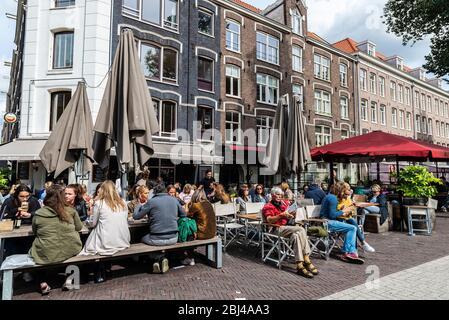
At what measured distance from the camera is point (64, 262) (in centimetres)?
368

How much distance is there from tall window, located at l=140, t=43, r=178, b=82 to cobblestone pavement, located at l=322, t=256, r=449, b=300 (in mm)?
12755

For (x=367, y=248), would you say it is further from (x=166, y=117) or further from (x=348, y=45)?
(x=348, y=45)

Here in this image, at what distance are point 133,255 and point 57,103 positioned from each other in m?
11.0

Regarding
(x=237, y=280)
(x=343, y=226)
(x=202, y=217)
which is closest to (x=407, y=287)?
(x=343, y=226)

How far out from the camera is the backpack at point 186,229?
190 inches

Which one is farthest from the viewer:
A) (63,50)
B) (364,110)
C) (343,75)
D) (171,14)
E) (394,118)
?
(394,118)

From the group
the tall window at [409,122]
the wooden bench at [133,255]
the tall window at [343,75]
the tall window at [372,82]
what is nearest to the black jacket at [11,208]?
the wooden bench at [133,255]

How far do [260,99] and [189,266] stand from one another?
1508 centimetres

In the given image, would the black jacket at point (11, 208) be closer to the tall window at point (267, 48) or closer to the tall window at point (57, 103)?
the tall window at point (57, 103)

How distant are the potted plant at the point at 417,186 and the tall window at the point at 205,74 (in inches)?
426

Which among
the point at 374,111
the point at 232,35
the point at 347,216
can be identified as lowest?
the point at 347,216

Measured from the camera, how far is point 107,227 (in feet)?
13.4

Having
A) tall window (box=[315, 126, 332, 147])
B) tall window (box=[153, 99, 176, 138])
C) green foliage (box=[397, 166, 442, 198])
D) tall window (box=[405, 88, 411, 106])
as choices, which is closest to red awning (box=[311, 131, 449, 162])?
green foliage (box=[397, 166, 442, 198])

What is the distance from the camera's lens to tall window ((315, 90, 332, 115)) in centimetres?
2242
